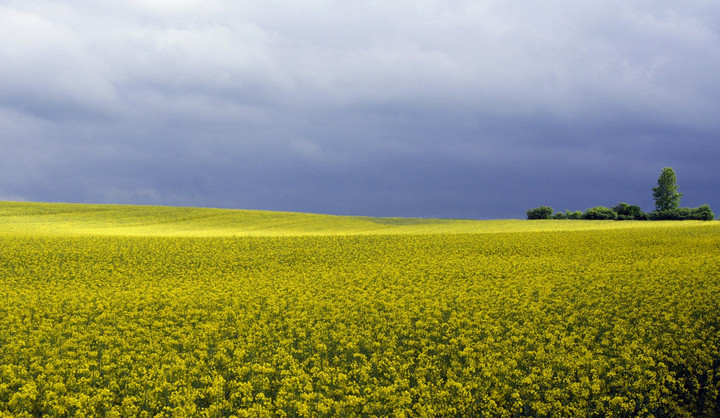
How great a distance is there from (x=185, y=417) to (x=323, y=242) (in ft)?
93.4

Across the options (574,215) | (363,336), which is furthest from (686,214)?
(363,336)

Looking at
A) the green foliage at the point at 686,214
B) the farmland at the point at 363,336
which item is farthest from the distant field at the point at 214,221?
the farmland at the point at 363,336

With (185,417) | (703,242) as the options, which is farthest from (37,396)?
(703,242)

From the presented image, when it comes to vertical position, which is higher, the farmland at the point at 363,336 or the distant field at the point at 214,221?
the distant field at the point at 214,221

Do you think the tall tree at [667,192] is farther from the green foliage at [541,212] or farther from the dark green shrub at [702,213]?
the green foliage at [541,212]

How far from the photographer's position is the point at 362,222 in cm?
6781

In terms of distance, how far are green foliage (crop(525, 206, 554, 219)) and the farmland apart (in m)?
53.4

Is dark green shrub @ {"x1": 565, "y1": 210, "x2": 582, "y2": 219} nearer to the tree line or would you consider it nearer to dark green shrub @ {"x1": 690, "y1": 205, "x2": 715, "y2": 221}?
the tree line

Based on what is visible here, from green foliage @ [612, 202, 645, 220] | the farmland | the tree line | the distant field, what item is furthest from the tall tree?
the farmland

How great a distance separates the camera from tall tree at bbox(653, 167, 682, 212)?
91.0 meters

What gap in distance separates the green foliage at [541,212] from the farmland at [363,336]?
53365 millimetres

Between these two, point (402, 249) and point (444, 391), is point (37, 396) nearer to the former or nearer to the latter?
point (444, 391)

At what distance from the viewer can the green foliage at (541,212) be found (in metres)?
Answer: 83.2

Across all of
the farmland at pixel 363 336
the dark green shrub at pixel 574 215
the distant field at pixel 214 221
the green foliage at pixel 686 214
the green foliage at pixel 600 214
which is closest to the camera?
the farmland at pixel 363 336
